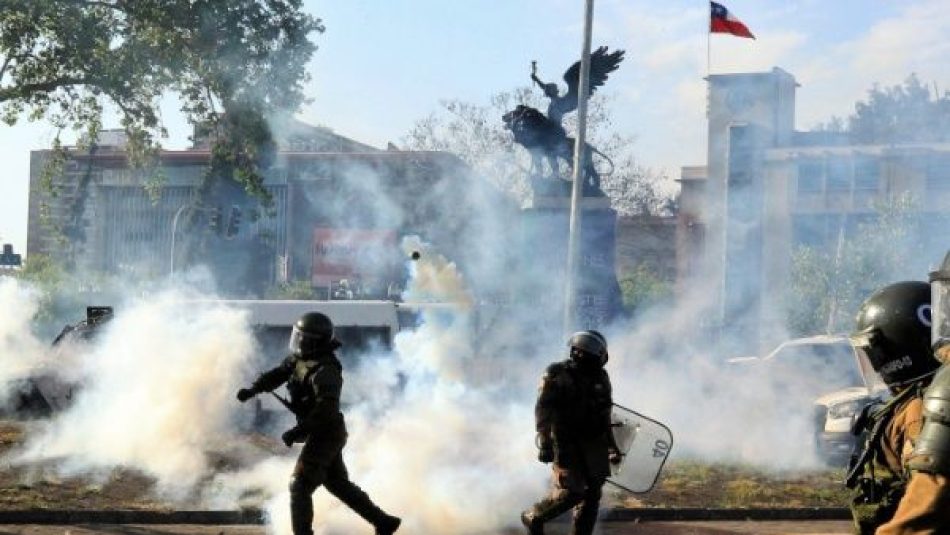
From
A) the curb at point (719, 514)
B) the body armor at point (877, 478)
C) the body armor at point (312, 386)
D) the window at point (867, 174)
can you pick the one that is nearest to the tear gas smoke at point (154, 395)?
the body armor at point (312, 386)

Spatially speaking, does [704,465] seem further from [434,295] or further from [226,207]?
[226,207]

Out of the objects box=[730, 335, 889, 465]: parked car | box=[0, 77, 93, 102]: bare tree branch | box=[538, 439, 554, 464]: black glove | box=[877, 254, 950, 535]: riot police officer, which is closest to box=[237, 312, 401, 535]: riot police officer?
box=[538, 439, 554, 464]: black glove

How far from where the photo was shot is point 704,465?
13516 millimetres

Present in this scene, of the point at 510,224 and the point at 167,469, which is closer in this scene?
the point at 167,469

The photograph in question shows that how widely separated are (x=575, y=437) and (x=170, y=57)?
8.53 meters

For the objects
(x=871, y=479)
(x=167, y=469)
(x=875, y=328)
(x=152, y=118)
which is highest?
(x=152, y=118)

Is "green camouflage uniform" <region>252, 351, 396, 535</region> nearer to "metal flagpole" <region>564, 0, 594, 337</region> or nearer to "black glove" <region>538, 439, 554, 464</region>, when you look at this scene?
"black glove" <region>538, 439, 554, 464</region>

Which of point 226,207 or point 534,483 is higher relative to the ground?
point 226,207

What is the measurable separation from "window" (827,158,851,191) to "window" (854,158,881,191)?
2.32m

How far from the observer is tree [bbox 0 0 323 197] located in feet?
47.5

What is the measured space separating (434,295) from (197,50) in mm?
4772

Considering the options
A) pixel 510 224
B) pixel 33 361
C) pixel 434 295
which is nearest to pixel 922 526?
pixel 434 295

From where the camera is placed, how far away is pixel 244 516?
33.7 ft

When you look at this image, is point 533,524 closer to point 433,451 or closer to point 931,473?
point 433,451
